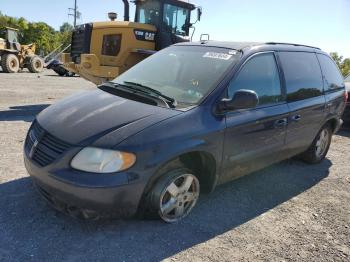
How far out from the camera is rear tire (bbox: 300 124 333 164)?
5363 mm

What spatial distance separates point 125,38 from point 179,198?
681 cm

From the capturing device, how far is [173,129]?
10.1ft

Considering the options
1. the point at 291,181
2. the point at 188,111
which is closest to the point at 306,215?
the point at 291,181

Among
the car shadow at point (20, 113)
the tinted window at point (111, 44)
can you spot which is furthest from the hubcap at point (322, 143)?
the tinted window at point (111, 44)

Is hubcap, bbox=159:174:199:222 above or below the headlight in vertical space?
below

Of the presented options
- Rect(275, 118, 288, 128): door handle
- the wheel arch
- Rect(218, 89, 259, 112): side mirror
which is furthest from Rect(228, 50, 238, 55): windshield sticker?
the wheel arch

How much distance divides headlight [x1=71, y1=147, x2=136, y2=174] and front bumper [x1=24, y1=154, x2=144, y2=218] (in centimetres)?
5

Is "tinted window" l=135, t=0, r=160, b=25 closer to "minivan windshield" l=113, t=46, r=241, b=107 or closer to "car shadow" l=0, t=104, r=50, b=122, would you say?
"car shadow" l=0, t=104, r=50, b=122

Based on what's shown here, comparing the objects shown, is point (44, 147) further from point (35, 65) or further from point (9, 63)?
point (35, 65)

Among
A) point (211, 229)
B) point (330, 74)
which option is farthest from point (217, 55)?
point (330, 74)

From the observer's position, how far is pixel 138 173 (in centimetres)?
287

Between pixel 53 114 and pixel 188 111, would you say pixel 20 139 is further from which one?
pixel 188 111

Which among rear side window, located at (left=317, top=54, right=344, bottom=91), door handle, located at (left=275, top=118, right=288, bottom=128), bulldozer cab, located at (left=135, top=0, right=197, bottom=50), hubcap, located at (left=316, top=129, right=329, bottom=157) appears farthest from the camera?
bulldozer cab, located at (left=135, top=0, right=197, bottom=50)

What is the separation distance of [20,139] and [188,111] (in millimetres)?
3693
